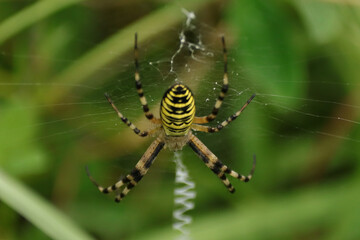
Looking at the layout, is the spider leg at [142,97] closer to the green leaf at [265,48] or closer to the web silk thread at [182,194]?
the green leaf at [265,48]

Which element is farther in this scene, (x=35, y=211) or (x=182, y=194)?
(x=182, y=194)

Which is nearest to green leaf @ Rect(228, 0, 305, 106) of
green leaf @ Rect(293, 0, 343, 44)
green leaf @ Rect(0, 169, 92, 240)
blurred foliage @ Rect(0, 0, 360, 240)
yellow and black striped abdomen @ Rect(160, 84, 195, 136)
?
blurred foliage @ Rect(0, 0, 360, 240)

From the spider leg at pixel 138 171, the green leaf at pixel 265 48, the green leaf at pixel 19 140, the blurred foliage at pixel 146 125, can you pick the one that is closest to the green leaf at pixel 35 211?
the blurred foliage at pixel 146 125

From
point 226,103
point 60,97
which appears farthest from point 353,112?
point 60,97

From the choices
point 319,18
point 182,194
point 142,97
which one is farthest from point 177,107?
point 182,194

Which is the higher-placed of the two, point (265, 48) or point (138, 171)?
point (138, 171)

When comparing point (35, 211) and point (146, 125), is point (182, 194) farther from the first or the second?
point (35, 211)

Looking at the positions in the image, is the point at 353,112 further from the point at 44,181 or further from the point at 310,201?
the point at 44,181
